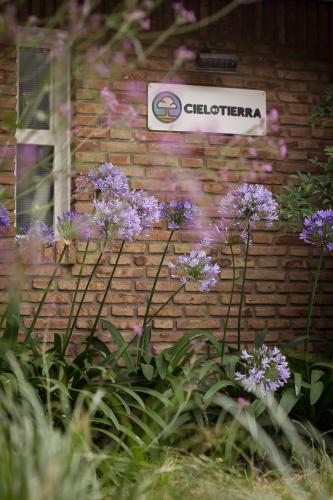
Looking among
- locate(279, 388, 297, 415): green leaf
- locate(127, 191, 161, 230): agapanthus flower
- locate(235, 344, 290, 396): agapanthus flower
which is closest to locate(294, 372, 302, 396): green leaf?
locate(279, 388, 297, 415): green leaf

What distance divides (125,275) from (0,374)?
140 centimetres

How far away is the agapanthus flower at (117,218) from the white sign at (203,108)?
4.70 ft

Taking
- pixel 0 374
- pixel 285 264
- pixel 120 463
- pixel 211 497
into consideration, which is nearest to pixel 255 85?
pixel 285 264

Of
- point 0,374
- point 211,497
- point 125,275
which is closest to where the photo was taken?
point 211,497

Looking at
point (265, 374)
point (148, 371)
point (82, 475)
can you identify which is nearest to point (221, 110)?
point (148, 371)

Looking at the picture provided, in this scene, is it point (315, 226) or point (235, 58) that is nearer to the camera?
point (315, 226)

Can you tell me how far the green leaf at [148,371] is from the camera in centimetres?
354

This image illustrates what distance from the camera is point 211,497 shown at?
83.6 inches

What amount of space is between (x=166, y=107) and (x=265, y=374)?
5.95ft

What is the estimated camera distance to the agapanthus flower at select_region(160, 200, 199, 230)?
11.7ft

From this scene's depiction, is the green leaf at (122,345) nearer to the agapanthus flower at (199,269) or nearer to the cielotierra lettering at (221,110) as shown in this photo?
the agapanthus flower at (199,269)

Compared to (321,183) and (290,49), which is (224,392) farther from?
(290,49)

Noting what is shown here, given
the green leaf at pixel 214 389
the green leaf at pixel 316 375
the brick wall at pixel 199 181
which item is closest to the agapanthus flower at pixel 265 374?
the green leaf at pixel 214 389

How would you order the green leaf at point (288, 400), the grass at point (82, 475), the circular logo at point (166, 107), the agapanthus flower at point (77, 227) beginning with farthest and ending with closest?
1. the circular logo at point (166, 107)
2. the green leaf at point (288, 400)
3. the agapanthus flower at point (77, 227)
4. the grass at point (82, 475)
